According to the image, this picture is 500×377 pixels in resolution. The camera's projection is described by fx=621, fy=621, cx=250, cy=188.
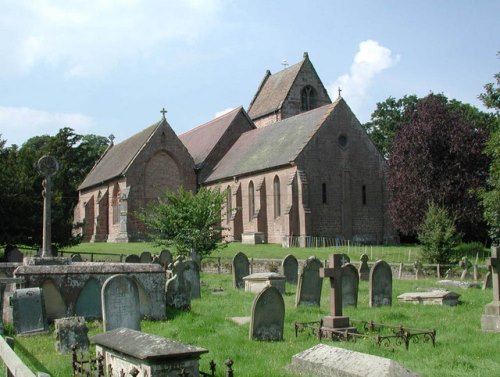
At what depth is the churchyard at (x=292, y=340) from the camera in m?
8.59

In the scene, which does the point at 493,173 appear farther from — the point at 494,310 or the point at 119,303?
the point at 119,303

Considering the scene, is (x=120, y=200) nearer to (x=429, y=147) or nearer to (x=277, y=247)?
(x=277, y=247)

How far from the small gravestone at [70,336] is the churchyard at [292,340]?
0.18m

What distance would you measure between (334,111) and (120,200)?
16.7m

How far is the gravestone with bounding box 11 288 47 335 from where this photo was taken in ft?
35.7

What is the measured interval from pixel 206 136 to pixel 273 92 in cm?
867

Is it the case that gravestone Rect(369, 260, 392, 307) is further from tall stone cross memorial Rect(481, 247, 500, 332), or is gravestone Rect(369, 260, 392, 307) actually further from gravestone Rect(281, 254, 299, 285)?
gravestone Rect(281, 254, 299, 285)

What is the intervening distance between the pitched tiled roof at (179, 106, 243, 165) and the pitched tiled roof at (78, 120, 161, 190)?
14.1ft

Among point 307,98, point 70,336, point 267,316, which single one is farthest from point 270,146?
point 70,336

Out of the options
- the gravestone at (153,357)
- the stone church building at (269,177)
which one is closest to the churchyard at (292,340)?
the gravestone at (153,357)

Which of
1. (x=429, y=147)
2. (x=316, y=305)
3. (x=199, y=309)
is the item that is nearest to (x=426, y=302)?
(x=316, y=305)

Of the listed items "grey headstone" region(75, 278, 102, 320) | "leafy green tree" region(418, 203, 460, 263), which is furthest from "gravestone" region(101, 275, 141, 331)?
"leafy green tree" region(418, 203, 460, 263)

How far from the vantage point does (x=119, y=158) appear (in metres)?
50.8

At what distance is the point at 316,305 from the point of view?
49.3ft
